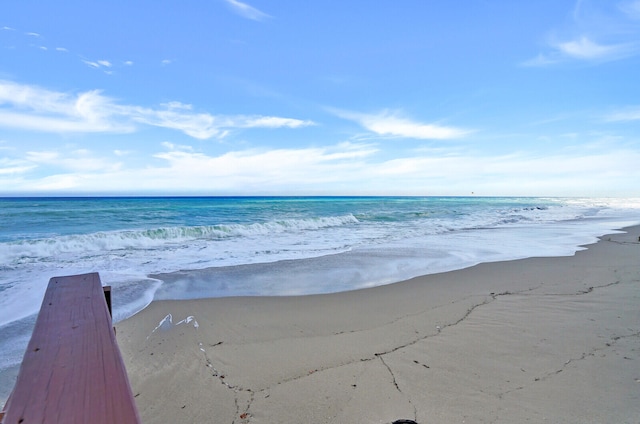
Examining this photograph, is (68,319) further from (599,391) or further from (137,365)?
(599,391)

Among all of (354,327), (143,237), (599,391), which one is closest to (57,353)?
(354,327)

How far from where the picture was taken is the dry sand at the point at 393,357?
2725mm

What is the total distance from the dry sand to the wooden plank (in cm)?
162

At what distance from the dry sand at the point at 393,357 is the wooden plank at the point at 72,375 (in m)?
1.62

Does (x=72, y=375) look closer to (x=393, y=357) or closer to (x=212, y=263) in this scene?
(x=393, y=357)

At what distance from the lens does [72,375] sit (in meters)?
1.08

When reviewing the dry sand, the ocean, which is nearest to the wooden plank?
the dry sand

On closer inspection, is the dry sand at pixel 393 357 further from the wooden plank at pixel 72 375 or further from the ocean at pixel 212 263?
the wooden plank at pixel 72 375

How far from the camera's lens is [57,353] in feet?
4.03

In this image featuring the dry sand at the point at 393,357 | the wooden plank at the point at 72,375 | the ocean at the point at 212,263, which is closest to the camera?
the wooden plank at the point at 72,375

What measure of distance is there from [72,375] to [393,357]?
121 inches

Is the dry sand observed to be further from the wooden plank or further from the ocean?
the wooden plank

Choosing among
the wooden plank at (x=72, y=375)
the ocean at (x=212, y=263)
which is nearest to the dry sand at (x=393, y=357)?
the ocean at (x=212, y=263)

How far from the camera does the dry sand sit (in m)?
2.72
